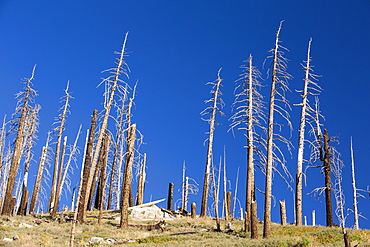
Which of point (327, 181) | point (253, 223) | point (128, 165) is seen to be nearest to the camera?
point (253, 223)

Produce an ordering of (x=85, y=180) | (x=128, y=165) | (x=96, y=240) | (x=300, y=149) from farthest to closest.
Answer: (x=85, y=180)
(x=128, y=165)
(x=300, y=149)
(x=96, y=240)

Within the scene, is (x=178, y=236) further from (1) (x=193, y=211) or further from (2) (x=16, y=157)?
(2) (x=16, y=157)

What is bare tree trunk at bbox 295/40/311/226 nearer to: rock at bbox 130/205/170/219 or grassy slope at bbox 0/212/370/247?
grassy slope at bbox 0/212/370/247

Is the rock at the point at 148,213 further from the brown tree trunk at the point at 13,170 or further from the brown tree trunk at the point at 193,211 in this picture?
the brown tree trunk at the point at 13,170

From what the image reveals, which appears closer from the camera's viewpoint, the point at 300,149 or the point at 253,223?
the point at 253,223

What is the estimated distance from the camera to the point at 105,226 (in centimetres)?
2714

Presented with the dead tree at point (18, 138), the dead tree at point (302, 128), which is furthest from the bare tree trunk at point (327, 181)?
the dead tree at point (18, 138)

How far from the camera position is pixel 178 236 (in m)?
22.5

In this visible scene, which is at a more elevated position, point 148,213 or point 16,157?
point 16,157

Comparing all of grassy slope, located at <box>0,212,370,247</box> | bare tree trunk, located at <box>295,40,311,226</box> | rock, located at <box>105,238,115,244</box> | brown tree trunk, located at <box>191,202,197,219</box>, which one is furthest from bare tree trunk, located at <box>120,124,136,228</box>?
bare tree trunk, located at <box>295,40,311,226</box>

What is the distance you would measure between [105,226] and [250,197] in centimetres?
1009

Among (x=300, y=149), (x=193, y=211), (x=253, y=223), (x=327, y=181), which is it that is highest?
(x=300, y=149)

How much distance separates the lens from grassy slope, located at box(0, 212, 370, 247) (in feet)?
60.4

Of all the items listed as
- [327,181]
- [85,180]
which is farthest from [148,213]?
[327,181]
